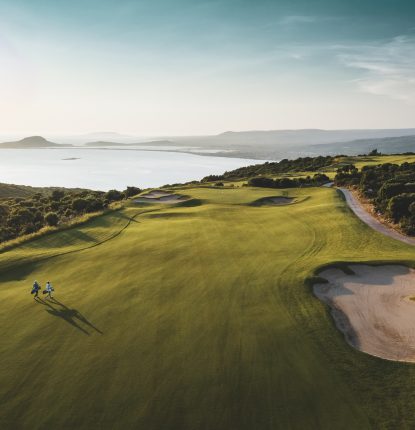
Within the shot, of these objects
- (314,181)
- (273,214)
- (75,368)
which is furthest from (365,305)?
(314,181)

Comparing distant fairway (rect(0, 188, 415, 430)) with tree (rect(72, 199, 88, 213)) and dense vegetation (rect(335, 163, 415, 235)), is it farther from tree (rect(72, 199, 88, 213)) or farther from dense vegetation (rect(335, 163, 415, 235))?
tree (rect(72, 199, 88, 213))

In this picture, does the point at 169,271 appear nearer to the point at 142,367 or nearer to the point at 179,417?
the point at 142,367

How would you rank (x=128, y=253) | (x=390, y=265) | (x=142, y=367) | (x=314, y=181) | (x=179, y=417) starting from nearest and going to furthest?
(x=179, y=417), (x=142, y=367), (x=390, y=265), (x=128, y=253), (x=314, y=181)

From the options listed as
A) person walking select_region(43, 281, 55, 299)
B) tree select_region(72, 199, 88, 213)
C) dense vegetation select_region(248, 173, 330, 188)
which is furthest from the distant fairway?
dense vegetation select_region(248, 173, 330, 188)

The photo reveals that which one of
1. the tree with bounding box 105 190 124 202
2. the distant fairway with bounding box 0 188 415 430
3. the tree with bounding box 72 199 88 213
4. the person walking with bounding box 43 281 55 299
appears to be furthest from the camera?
the tree with bounding box 105 190 124 202

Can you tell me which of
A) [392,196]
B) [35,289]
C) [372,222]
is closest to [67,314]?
A: [35,289]

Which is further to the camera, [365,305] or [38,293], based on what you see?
[38,293]

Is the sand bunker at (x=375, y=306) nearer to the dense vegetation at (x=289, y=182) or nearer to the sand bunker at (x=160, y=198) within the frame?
the sand bunker at (x=160, y=198)
